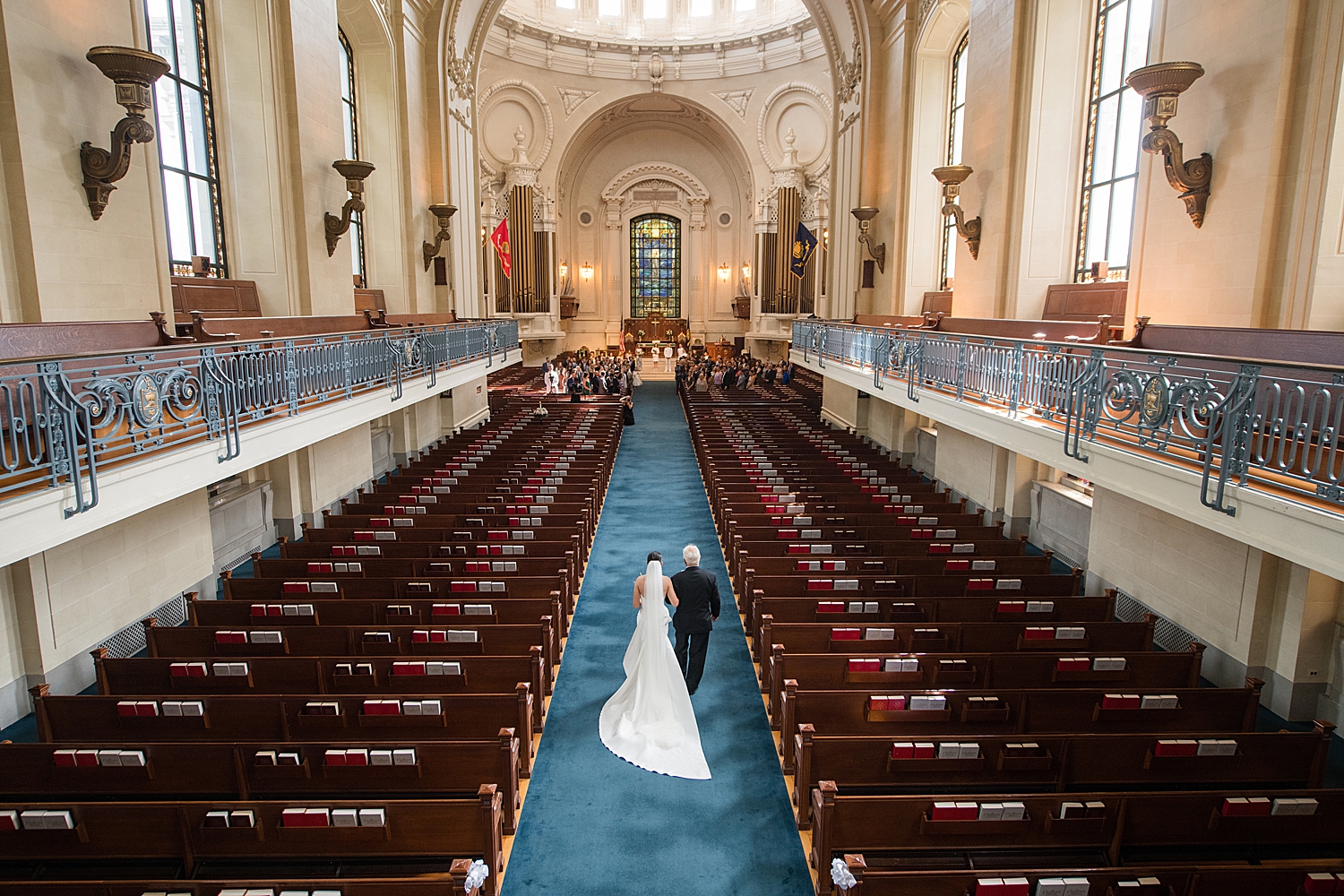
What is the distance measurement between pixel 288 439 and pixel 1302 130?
1001 cm

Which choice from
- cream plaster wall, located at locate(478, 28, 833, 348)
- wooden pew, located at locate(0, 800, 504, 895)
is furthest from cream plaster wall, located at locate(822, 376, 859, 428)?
wooden pew, located at locate(0, 800, 504, 895)

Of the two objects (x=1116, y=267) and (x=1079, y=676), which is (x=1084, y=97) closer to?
(x=1116, y=267)

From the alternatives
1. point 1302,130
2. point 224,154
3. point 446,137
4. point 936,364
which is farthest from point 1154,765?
point 446,137

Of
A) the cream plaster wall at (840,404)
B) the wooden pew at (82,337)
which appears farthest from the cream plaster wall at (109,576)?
the cream plaster wall at (840,404)

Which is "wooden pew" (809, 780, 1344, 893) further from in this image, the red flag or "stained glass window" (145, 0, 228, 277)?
the red flag

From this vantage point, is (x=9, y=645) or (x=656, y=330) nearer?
(x=9, y=645)

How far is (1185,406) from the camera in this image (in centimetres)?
530

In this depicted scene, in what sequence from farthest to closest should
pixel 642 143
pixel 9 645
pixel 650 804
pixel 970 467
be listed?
pixel 642 143, pixel 970 467, pixel 9 645, pixel 650 804

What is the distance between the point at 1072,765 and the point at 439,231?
1691 centimetres

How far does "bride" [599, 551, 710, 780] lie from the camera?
6.15m

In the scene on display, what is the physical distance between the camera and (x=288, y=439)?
7.75m

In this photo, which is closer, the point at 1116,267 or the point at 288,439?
Answer: the point at 288,439

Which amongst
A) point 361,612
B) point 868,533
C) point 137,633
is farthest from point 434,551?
point 868,533

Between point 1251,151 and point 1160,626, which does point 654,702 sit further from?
point 1251,151
